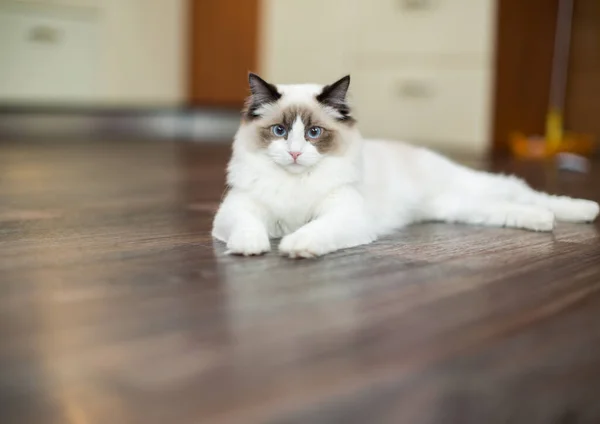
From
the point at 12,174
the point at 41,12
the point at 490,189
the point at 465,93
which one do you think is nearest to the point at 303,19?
the point at 465,93

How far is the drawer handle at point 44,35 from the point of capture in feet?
12.3

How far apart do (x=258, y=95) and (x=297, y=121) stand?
10 centimetres

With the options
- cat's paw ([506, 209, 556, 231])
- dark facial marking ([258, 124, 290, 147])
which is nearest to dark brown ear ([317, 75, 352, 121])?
dark facial marking ([258, 124, 290, 147])

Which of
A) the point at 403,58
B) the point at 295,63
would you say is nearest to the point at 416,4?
the point at 403,58

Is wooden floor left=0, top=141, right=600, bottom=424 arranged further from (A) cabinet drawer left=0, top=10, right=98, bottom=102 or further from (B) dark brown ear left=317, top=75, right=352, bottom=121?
(A) cabinet drawer left=0, top=10, right=98, bottom=102

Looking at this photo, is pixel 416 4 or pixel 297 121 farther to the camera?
pixel 416 4

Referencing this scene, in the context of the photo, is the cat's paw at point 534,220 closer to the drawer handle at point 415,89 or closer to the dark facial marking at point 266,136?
the dark facial marking at point 266,136

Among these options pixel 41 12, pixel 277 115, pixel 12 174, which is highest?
pixel 41 12

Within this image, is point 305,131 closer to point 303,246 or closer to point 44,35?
point 303,246

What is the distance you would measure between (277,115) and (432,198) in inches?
20.3

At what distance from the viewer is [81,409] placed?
23.1 inches

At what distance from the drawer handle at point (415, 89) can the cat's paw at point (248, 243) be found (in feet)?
7.62

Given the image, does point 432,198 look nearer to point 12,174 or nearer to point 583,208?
point 583,208

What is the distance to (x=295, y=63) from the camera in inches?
152
